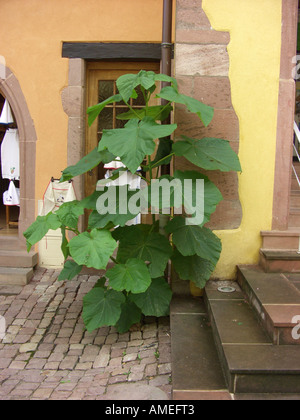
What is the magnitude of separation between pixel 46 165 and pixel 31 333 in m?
2.10

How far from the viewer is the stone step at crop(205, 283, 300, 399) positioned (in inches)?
87.4

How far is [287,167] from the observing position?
3408 mm

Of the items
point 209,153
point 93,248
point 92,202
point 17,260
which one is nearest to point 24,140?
point 17,260

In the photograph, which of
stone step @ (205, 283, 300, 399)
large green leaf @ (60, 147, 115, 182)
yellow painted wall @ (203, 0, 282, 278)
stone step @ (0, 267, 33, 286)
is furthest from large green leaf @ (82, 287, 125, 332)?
stone step @ (0, 267, 33, 286)

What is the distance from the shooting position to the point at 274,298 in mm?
2791

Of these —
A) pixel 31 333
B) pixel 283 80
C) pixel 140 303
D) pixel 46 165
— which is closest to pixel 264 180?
pixel 283 80

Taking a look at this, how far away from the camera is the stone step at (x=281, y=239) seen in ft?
11.1

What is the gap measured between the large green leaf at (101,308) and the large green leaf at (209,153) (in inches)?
44.7

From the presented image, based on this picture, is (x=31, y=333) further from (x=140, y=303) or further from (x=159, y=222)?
(x=159, y=222)

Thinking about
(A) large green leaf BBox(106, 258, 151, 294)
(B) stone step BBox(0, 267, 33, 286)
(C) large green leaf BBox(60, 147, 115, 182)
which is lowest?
(B) stone step BBox(0, 267, 33, 286)

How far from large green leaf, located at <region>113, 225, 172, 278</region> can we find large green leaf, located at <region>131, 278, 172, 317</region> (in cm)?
23

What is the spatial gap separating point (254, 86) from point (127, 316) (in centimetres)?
206

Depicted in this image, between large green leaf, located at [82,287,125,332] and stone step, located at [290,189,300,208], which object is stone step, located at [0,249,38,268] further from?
stone step, located at [290,189,300,208]

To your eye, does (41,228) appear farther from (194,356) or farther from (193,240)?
(194,356)
